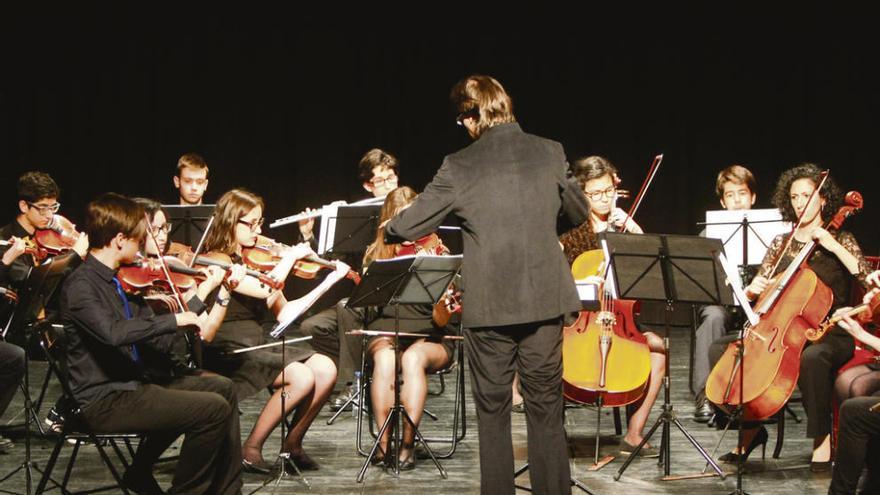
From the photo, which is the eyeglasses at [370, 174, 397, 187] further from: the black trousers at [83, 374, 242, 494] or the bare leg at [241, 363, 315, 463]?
the black trousers at [83, 374, 242, 494]

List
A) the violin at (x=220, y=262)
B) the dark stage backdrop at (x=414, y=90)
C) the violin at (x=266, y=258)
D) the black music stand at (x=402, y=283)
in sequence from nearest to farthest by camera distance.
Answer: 1. the black music stand at (x=402, y=283)
2. the violin at (x=220, y=262)
3. the violin at (x=266, y=258)
4. the dark stage backdrop at (x=414, y=90)

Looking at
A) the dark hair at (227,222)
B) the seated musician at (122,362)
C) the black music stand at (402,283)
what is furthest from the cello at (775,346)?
the dark hair at (227,222)

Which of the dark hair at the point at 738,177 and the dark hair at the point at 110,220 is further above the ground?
the dark hair at the point at 738,177

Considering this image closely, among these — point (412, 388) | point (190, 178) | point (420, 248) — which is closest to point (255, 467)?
point (412, 388)

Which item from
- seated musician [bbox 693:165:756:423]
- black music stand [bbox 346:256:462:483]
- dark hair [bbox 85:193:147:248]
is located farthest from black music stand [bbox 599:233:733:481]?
dark hair [bbox 85:193:147:248]

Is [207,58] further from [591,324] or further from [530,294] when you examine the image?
[530,294]

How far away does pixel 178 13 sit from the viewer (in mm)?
7664

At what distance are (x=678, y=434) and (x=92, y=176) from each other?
5241mm

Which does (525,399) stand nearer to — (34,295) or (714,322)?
(34,295)

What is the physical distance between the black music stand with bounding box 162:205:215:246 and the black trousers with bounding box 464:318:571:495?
98.7 inches

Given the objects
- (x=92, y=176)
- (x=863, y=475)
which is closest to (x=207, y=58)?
(x=92, y=176)

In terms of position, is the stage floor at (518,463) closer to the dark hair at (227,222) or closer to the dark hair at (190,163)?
the dark hair at (227,222)

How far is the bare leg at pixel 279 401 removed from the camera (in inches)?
162

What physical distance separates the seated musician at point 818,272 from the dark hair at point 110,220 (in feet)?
8.42
